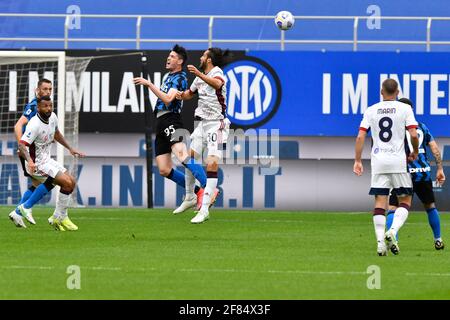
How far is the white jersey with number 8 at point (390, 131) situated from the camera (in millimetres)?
13781

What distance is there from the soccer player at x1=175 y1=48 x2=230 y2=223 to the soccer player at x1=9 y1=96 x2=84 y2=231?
6.86 ft

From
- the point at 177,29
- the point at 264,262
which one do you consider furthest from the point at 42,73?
the point at 264,262

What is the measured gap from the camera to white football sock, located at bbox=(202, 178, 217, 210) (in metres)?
18.1

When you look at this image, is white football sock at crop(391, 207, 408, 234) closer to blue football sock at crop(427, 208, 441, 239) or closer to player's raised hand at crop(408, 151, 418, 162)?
player's raised hand at crop(408, 151, 418, 162)

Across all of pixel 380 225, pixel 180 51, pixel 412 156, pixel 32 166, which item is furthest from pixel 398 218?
pixel 180 51

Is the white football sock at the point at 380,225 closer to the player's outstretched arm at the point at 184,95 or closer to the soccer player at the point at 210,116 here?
the soccer player at the point at 210,116

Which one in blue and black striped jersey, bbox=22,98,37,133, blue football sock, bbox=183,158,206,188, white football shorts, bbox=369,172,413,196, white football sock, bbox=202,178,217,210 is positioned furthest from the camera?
blue football sock, bbox=183,158,206,188

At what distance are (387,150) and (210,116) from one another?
17.8ft

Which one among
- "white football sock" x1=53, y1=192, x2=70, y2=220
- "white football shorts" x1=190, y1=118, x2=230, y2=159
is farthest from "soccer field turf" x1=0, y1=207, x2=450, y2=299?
"white football shorts" x1=190, y1=118, x2=230, y2=159

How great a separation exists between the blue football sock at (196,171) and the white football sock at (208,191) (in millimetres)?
938

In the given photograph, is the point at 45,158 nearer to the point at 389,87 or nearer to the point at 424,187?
the point at 424,187

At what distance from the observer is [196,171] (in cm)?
1922

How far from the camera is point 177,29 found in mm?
29469
